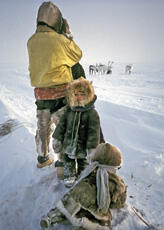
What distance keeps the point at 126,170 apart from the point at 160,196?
2.30 feet

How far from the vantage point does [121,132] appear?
4348 mm

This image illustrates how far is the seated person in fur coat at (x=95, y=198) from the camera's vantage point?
4.78 ft

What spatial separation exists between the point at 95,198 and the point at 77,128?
32.1 inches

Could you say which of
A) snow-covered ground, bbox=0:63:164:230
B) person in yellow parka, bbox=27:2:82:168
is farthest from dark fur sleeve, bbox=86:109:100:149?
snow-covered ground, bbox=0:63:164:230

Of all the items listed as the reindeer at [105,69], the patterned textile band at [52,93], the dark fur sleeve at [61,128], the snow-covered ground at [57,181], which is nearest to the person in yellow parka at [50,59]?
the patterned textile band at [52,93]

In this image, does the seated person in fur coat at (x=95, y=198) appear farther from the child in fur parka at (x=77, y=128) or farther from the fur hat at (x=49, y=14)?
the fur hat at (x=49, y=14)

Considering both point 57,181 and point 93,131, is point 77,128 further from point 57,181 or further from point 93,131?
point 57,181

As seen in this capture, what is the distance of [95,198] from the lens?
1.48 meters

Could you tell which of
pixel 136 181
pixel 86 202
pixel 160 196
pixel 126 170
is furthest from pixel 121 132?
pixel 86 202

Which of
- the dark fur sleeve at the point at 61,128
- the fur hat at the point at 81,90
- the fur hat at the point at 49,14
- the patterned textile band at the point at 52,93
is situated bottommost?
the dark fur sleeve at the point at 61,128

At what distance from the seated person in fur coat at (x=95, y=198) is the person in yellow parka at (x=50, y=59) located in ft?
3.43

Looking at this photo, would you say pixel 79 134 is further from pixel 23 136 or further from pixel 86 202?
pixel 23 136

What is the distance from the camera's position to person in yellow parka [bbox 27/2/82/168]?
2080mm

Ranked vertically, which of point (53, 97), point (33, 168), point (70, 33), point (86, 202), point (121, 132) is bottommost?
point (121, 132)
